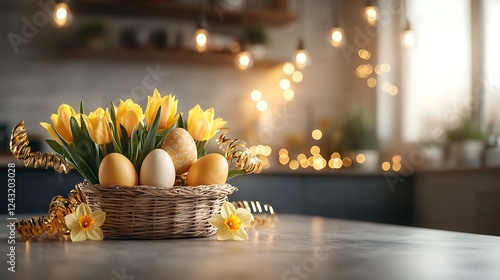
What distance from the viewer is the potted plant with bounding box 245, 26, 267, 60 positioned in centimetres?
455

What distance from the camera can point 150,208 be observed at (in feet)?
3.70

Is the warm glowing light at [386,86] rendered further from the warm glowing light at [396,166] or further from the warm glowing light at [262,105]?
Result: the warm glowing light at [262,105]

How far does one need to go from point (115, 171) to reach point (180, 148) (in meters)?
0.15

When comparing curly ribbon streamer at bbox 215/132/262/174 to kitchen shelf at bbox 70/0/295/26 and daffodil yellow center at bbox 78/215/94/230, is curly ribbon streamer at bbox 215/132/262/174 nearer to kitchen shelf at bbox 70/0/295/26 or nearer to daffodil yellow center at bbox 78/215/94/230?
daffodil yellow center at bbox 78/215/94/230

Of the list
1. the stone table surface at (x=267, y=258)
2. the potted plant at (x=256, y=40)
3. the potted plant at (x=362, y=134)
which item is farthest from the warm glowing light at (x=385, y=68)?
the stone table surface at (x=267, y=258)

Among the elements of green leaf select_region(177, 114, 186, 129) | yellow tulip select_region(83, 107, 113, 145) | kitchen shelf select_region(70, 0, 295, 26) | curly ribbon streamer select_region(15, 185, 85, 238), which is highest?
kitchen shelf select_region(70, 0, 295, 26)

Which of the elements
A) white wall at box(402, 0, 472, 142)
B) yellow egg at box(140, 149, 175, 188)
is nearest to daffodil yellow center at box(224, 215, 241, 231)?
yellow egg at box(140, 149, 175, 188)

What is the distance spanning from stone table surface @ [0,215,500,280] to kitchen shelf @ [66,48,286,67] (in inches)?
125

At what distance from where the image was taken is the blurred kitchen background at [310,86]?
3.54 meters

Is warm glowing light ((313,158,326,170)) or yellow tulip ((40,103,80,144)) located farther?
warm glowing light ((313,158,326,170))

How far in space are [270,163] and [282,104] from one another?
455 millimetres

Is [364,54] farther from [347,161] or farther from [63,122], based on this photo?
[63,122]

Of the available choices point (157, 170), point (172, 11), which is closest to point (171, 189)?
point (157, 170)

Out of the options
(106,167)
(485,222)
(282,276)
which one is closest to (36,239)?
(106,167)
